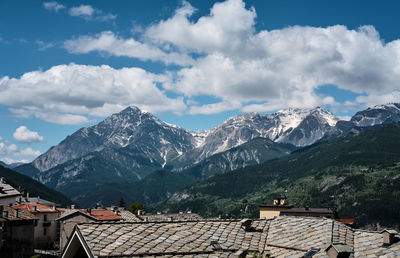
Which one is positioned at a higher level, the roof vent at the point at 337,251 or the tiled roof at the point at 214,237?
the tiled roof at the point at 214,237

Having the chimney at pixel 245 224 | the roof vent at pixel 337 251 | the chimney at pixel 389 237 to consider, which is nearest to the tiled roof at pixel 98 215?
the chimney at pixel 245 224

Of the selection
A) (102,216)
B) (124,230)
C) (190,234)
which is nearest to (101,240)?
(124,230)

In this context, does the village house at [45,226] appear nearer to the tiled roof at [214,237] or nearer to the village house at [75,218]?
the village house at [75,218]

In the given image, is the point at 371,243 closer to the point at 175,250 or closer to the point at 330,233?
the point at 330,233

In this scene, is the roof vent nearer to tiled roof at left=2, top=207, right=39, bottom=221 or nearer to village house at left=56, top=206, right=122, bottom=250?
tiled roof at left=2, top=207, right=39, bottom=221

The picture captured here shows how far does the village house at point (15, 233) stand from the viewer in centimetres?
6762

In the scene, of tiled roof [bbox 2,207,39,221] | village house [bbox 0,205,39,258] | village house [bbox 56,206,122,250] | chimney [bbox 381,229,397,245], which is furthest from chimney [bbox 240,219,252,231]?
village house [bbox 56,206,122,250]

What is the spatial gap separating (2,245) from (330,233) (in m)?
59.5

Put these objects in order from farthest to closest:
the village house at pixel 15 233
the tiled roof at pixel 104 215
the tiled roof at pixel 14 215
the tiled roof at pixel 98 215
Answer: the tiled roof at pixel 104 215, the tiled roof at pixel 98 215, the tiled roof at pixel 14 215, the village house at pixel 15 233

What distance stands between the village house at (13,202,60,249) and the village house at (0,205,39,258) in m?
30.8

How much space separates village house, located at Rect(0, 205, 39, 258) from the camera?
67619 millimetres

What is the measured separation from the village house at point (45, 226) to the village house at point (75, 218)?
7.55 feet

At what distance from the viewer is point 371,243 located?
67.1 ft

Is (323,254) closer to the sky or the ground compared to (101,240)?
closer to the ground
